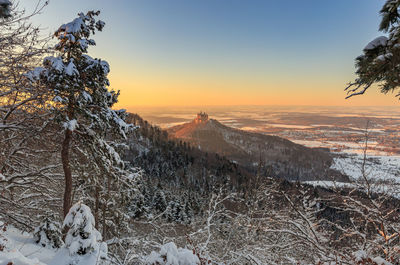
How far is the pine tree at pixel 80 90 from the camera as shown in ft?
17.1

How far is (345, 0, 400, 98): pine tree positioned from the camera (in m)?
3.20

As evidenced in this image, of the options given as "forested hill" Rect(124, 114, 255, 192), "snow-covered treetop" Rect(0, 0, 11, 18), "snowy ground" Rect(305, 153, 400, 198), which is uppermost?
"snow-covered treetop" Rect(0, 0, 11, 18)

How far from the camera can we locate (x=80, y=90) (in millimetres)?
5891

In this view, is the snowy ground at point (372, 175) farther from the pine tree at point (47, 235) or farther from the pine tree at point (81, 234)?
the pine tree at point (47, 235)

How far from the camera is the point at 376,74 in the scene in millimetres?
3533

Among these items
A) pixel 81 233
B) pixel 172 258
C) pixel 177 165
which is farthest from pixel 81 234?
pixel 177 165

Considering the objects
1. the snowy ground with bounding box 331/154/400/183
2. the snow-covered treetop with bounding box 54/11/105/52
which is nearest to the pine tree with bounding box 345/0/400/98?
the snowy ground with bounding box 331/154/400/183

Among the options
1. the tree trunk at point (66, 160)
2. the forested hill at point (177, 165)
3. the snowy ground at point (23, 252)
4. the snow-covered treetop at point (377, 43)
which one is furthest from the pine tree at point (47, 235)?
the forested hill at point (177, 165)

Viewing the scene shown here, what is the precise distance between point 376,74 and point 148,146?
394ft

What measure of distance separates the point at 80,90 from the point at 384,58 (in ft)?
22.7

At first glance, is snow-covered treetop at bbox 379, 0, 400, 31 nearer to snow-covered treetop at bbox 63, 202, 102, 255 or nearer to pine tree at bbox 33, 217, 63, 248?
snow-covered treetop at bbox 63, 202, 102, 255

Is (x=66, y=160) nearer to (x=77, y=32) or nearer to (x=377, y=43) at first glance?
(x=77, y=32)

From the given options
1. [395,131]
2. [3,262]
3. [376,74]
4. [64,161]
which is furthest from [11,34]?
[395,131]

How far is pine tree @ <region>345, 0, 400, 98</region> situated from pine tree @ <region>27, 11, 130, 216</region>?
20.6 ft
